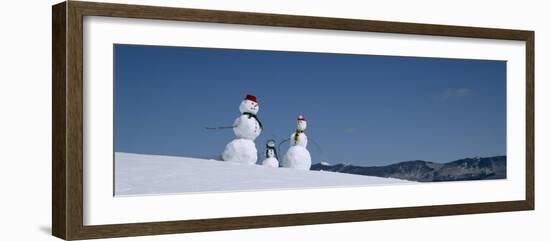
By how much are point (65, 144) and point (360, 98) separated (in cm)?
190

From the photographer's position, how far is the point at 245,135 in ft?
18.7

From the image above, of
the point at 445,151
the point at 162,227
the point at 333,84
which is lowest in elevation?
the point at 162,227

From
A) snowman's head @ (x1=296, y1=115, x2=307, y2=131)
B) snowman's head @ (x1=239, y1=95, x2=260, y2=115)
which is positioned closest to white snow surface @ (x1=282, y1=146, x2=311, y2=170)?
snowman's head @ (x1=296, y1=115, x2=307, y2=131)

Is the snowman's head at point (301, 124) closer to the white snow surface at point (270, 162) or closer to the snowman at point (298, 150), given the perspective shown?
the snowman at point (298, 150)

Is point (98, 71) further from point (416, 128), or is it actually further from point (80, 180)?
point (416, 128)

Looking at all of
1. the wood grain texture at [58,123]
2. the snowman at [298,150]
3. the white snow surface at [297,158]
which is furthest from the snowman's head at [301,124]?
the wood grain texture at [58,123]

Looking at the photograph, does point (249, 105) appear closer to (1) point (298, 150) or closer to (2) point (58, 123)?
(1) point (298, 150)

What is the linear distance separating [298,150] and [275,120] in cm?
23

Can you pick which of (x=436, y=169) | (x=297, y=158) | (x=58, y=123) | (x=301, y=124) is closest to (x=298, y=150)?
(x=297, y=158)

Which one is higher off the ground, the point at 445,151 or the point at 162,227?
the point at 445,151

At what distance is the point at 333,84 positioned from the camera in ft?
19.6

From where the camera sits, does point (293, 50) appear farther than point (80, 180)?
Yes

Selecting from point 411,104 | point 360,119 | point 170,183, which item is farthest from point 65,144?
point 411,104

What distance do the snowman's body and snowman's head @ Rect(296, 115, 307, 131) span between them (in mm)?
207
